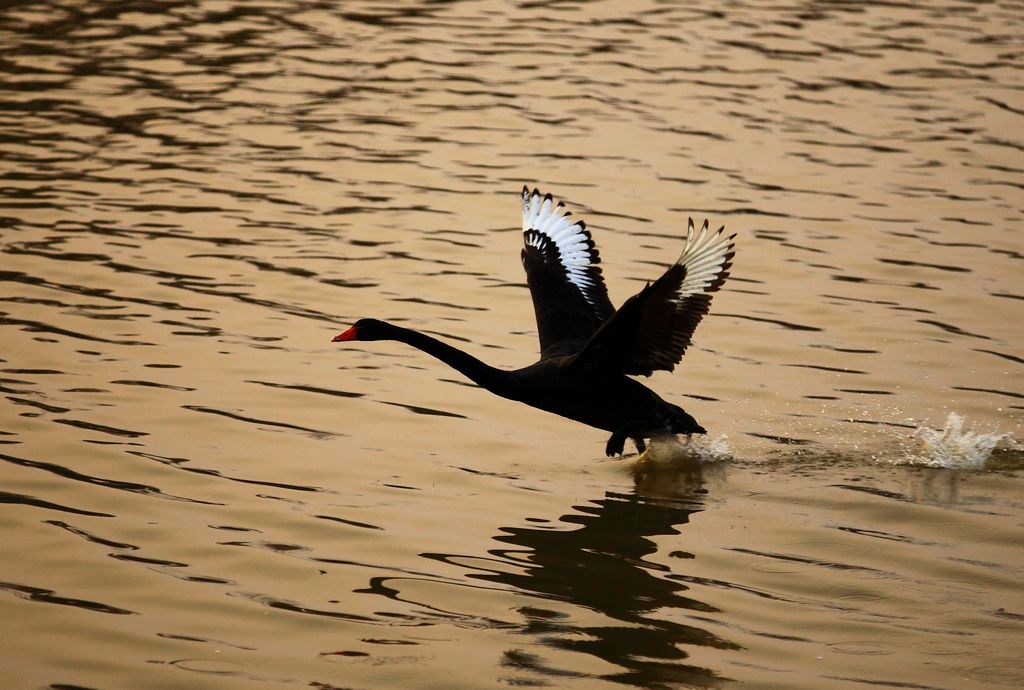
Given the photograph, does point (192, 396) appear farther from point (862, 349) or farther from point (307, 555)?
point (862, 349)

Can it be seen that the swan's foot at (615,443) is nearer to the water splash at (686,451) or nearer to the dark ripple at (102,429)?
the water splash at (686,451)

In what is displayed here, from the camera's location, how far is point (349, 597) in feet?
21.0

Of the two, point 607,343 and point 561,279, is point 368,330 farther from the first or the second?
point 561,279

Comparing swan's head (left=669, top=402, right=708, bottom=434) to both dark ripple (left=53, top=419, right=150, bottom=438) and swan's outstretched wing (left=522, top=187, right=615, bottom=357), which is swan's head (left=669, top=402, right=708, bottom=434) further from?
dark ripple (left=53, top=419, right=150, bottom=438)

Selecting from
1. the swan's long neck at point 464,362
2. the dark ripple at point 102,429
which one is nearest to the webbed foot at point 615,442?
the swan's long neck at point 464,362

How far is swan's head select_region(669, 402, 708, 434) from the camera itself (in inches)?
319

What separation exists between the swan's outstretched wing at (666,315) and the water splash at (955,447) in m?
1.80

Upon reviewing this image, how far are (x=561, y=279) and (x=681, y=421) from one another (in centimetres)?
164

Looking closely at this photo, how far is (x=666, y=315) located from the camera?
7641mm

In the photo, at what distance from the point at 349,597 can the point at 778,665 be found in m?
2.01

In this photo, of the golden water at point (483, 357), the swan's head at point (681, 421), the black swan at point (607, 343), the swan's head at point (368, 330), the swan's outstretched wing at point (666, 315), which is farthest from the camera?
the swan's head at point (681, 421)

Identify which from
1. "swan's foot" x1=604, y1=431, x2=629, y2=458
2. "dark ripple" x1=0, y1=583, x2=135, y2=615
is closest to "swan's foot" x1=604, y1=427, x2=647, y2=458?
"swan's foot" x1=604, y1=431, x2=629, y2=458

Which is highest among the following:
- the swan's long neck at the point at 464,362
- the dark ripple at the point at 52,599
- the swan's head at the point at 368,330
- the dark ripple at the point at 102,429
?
the swan's head at the point at 368,330

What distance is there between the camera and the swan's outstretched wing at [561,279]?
8.98 m
